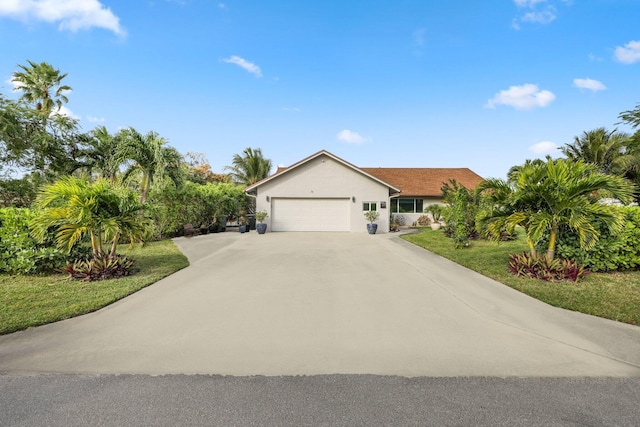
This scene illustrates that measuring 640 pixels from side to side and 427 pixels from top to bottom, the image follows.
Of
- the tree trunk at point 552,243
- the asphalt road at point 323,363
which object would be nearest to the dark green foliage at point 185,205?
the asphalt road at point 323,363

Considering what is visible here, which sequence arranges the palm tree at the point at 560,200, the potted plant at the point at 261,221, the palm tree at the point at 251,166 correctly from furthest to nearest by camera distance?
the palm tree at the point at 251,166 < the potted plant at the point at 261,221 < the palm tree at the point at 560,200

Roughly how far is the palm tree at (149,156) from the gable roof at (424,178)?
16618 millimetres

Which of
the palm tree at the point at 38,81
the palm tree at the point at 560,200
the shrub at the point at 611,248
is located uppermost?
the palm tree at the point at 38,81

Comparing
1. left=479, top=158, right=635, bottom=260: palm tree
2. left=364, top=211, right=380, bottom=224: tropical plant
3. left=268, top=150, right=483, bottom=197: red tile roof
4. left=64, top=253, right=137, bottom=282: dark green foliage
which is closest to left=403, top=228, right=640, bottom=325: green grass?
left=479, top=158, right=635, bottom=260: palm tree

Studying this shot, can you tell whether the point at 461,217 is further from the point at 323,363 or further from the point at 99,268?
the point at 99,268

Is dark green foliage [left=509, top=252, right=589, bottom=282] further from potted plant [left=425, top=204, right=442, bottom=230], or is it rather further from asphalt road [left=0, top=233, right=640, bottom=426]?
potted plant [left=425, top=204, right=442, bottom=230]

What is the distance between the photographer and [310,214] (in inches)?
746

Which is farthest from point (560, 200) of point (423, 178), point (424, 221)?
point (423, 178)

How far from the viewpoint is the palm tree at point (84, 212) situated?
634 centimetres

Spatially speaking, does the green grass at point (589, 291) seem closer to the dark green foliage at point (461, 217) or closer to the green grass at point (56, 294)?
the dark green foliage at point (461, 217)

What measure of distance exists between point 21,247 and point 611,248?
14345 millimetres

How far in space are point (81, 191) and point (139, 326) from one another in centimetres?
428

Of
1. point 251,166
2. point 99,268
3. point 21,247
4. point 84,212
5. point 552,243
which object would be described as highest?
point 251,166

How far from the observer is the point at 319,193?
18.8 m
